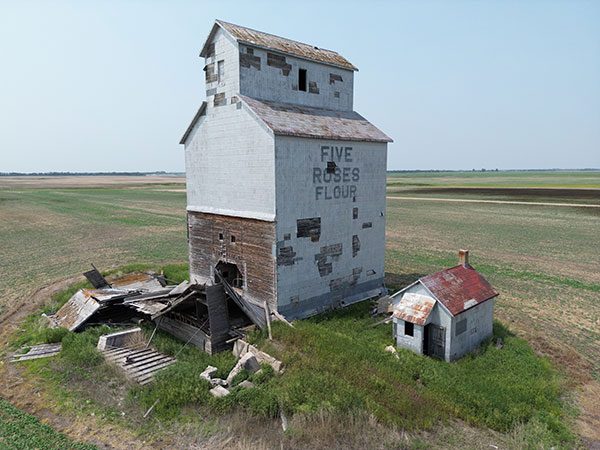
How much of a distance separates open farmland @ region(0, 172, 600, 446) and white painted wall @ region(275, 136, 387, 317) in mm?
5024

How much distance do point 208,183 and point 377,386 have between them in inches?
519

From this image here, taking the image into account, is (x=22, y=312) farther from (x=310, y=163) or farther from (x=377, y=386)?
(x=377, y=386)

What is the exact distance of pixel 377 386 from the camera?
1214cm

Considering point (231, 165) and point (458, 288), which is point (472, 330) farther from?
point (231, 165)

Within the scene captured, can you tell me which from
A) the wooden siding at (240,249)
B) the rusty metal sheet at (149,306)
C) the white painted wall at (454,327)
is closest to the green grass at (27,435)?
the rusty metal sheet at (149,306)

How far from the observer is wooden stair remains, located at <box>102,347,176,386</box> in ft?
44.6

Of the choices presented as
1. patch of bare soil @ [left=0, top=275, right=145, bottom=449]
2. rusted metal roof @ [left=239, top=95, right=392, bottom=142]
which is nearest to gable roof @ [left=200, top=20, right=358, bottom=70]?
rusted metal roof @ [left=239, top=95, right=392, bottom=142]

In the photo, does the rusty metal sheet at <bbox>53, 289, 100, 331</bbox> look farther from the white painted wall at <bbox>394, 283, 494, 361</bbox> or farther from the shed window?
the shed window

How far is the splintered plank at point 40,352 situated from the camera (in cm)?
1516

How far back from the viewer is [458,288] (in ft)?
51.2

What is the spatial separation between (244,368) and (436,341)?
7.30 metres

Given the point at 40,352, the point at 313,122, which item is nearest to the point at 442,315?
the point at 313,122

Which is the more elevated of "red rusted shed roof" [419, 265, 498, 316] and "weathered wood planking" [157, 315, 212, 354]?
"red rusted shed roof" [419, 265, 498, 316]

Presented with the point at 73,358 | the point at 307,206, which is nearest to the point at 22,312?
the point at 73,358
